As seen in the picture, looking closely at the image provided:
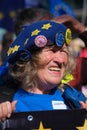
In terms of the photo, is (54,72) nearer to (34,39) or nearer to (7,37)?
(34,39)

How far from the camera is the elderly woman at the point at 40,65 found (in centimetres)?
261

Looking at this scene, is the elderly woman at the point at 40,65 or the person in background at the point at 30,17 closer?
the elderly woman at the point at 40,65

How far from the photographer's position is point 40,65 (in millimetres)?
2641

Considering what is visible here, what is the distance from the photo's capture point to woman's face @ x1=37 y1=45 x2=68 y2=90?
2621mm

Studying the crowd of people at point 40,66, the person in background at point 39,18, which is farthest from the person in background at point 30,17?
the crowd of people at point 40,66

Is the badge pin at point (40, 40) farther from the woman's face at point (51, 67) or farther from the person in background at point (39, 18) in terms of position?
the person in background at point (39, 18)

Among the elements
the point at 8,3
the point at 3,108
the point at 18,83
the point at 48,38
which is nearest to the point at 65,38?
the point at 48,38

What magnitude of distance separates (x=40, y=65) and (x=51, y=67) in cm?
6

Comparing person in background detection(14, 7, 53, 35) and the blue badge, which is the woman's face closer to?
the blue badge

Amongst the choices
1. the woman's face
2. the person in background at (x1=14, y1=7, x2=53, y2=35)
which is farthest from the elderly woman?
the person in background at (x1=14, y1=7, x2=53, y2=35)

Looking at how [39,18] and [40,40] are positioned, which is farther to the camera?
[39,18]

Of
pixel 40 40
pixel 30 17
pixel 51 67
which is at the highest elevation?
pixel 30 17

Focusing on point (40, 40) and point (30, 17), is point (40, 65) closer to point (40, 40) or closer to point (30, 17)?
point (40, 40)

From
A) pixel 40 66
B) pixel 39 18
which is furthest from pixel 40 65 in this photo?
pixel 39 18
